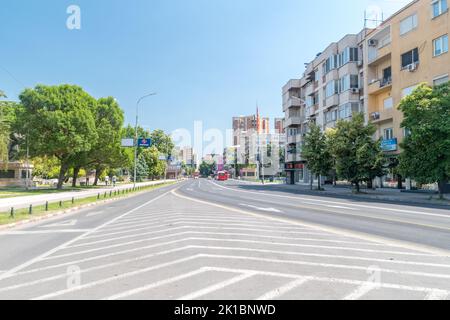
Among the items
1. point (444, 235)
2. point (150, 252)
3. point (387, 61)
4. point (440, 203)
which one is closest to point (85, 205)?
point (150, 252)

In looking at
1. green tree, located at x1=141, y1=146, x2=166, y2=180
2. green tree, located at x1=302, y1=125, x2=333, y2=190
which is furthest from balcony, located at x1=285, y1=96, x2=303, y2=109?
green tree, located at x1=141, y1=146, x2=166, y2=180

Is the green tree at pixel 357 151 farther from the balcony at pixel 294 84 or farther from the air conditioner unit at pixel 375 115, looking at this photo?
the balcony at pixel 294 84

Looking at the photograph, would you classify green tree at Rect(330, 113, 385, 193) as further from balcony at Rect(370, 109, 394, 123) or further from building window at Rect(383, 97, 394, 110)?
building window at Rect(383, 97, 394, 110)

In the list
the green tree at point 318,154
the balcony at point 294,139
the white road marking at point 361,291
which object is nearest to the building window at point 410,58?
the green tree at point 318,154

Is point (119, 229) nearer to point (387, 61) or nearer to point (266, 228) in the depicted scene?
point (266, 228)

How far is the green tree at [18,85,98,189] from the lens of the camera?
3947 cm

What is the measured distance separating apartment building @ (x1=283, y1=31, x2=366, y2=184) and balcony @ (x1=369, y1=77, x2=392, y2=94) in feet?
10.4

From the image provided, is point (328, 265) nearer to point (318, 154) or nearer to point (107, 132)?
point (318, 154)

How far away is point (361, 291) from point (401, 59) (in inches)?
1398

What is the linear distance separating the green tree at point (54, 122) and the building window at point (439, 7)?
1432 inches

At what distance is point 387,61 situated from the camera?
127ft

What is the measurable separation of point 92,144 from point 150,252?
39.1 meters

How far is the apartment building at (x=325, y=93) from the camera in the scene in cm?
4484

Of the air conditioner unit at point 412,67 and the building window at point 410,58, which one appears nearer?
the air conditioner unit at point 412,67
